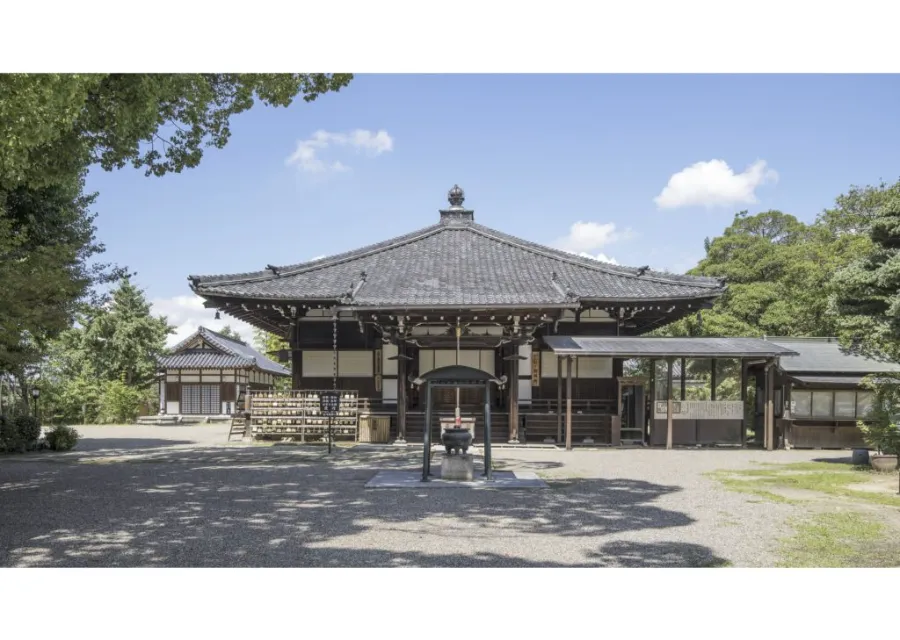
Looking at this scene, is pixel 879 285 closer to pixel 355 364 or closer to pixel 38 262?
pixel 355 364

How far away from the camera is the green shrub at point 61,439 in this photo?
17.0 meters

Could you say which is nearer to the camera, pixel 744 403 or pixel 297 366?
pixel 744 403

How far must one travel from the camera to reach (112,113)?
326 inches

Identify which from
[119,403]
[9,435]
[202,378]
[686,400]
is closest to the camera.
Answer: [9,435]

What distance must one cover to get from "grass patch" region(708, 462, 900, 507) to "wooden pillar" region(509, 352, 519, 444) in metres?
6.10

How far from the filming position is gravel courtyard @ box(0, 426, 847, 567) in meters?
6.08

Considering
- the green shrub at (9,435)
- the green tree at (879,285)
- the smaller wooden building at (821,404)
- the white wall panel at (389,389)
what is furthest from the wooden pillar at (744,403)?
the green shrub at (9,435)

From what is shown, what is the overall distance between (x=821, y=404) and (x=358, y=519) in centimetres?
1527

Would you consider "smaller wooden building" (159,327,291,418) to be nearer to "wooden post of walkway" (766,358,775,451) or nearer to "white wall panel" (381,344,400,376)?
"white wall panel" (381,344,400,376)

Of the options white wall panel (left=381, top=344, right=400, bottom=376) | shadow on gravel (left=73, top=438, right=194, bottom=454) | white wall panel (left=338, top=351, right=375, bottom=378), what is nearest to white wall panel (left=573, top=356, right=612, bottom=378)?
white wall panel (left=381, top=344, right=400, bottom=376)

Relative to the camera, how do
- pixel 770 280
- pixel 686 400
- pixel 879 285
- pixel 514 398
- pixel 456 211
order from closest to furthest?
pixel 879 285, pixel 514 398, pixel 686 400, pixel 456 211, pixel 770 280

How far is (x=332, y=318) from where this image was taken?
19.2 metres

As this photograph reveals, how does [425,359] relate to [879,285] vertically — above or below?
below

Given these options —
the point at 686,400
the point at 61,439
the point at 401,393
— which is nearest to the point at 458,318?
the point at 401,393
